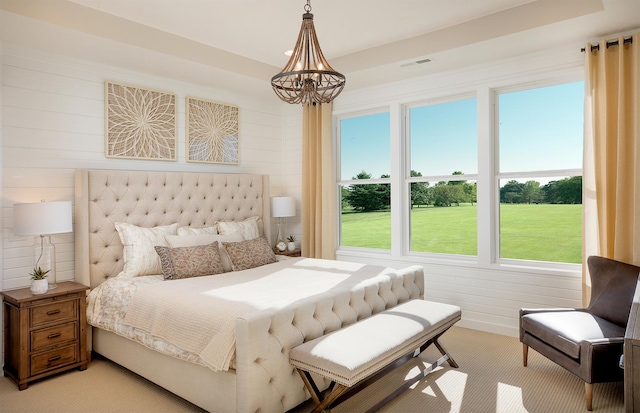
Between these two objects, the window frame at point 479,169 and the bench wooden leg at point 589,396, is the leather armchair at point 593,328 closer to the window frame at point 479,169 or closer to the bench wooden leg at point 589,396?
the bench wooden leg at point 589,396

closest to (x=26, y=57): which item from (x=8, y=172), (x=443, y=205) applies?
(x=8, y=172)

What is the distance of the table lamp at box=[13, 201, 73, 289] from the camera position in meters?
3.06

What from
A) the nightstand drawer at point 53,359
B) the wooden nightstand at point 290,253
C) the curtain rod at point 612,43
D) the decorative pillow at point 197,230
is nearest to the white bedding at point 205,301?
the nightstand drawer at point 53,359

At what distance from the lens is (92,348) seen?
353 cm

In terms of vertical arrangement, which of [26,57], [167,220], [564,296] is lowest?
[564,296]

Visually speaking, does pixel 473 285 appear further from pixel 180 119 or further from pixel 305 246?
pixel 180 119

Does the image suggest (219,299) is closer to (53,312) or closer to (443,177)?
(53,312)

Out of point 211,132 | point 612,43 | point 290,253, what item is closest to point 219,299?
point 290,253

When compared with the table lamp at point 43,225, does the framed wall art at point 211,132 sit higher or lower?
Result: higher

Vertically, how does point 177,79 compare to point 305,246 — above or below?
above

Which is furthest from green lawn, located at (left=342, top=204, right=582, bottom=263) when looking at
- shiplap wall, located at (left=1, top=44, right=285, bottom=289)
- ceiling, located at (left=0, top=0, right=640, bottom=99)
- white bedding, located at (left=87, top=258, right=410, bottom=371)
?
shiplap wall, located at (left=1, top=44, right=285, bottom=289)

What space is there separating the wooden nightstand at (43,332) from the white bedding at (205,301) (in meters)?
0.17

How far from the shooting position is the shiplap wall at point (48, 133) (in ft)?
10.8

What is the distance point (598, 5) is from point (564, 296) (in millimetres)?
2330
